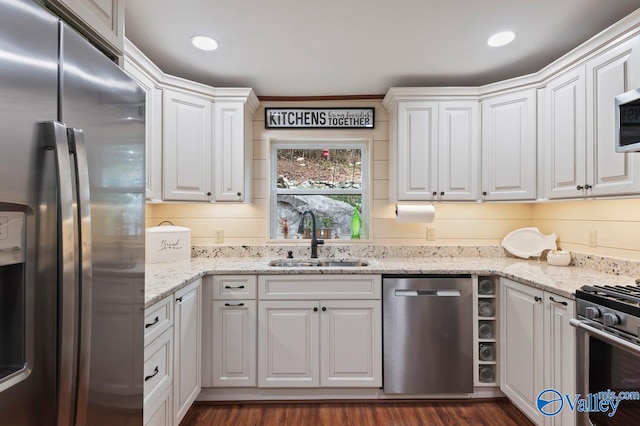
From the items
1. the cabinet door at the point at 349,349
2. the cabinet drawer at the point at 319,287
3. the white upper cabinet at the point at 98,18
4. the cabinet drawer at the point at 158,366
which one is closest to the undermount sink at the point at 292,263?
the cabinet drawer at the point at 319,287

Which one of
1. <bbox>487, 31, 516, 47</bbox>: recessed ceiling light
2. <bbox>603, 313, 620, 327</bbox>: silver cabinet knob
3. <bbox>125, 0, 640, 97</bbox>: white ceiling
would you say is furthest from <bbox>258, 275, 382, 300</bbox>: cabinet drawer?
<bbox>487, 31, 516, 47</bbox>: recessed ceiling light

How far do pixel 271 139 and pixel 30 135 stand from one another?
2.33 m

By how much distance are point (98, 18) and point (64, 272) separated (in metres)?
0.85

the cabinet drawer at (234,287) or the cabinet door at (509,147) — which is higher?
the cabinet door at (509,147)

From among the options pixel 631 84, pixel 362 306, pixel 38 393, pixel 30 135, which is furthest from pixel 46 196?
pixel 631 84

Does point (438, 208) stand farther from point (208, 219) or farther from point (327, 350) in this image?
point (208, 219)

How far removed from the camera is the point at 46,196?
2.18 ft

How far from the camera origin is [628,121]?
4.75 feet

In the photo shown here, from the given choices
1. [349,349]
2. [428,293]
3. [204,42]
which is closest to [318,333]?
[349,349]

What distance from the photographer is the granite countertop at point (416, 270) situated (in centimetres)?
175

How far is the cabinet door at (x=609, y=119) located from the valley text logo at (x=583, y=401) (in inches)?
39.9

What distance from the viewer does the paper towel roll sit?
8.77 feet

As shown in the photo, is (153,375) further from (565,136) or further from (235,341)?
(565,136)

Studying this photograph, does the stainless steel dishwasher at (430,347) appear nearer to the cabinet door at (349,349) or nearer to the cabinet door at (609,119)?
the cabinet door at (349,349)
